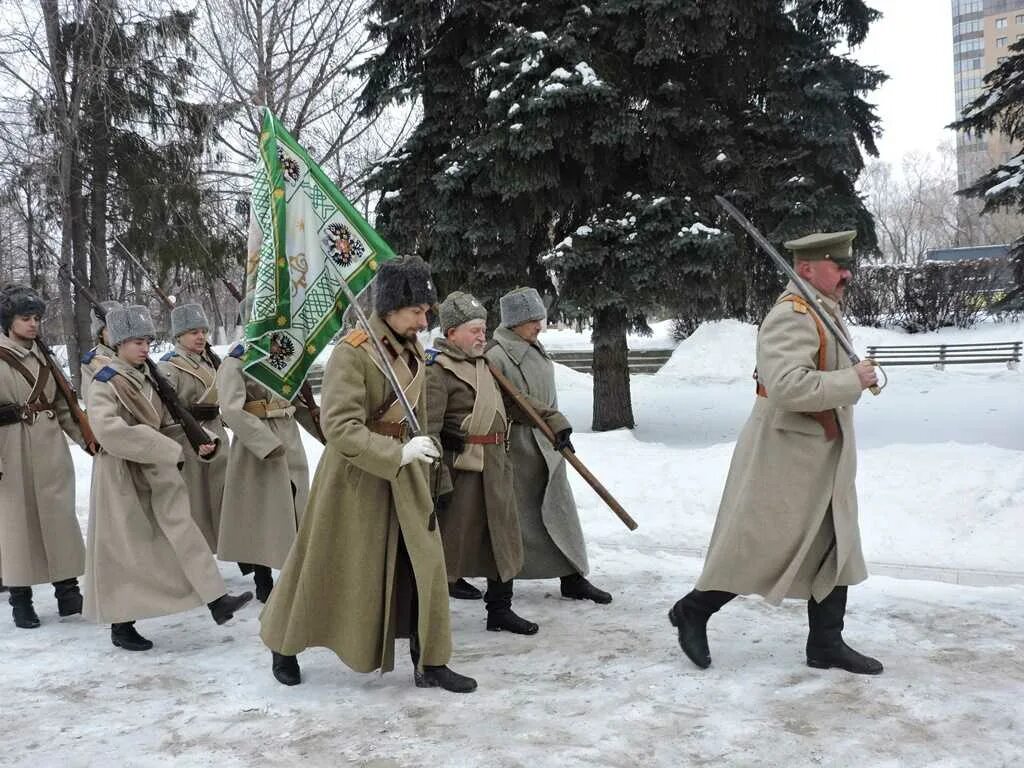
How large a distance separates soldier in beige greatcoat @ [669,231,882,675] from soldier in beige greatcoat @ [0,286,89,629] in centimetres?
387

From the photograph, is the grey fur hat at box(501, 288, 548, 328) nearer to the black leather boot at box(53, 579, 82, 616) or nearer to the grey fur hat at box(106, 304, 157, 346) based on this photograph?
the grey fur hat at box(106, 304, 157, 346)

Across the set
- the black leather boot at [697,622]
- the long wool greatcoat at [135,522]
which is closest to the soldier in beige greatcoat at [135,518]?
the long wool greatcoat at [135,522]

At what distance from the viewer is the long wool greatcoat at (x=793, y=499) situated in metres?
4.21

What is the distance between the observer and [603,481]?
8500 millimetres

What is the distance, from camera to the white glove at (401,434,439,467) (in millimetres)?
3902

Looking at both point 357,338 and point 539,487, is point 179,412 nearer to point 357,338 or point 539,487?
point 357,338

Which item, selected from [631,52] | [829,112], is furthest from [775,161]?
[631,52]

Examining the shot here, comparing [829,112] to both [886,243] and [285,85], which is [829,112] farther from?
[886,243]

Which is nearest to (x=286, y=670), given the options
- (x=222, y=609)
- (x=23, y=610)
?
(x=222, y=609)

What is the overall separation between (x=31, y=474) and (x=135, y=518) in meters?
1.24

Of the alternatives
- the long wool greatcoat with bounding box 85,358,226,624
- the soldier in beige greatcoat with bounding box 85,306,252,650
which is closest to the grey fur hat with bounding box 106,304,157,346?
the soldier in beige greatcoat with bounding box 85,306,252,650

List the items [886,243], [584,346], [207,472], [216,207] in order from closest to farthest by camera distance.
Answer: [207,472] → [216,207] → [584,346] → [886,243]

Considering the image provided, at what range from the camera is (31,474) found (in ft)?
19.2

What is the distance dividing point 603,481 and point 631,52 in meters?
4.95
